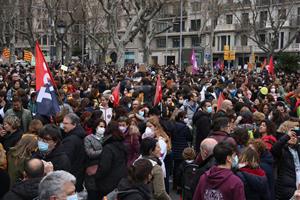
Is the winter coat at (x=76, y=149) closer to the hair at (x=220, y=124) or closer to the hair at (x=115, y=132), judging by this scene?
the hair at (x=115, y=132)

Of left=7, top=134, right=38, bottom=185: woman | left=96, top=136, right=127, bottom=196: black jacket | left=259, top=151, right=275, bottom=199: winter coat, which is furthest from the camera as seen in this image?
left=96, top=136, right=127, bottom=196: black jacket

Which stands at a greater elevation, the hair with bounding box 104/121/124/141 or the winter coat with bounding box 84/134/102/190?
the hair with bounding box 104/121/124/141

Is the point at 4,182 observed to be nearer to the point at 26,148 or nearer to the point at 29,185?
the point at 26,148

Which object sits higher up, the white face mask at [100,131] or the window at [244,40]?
the window at [244,40]

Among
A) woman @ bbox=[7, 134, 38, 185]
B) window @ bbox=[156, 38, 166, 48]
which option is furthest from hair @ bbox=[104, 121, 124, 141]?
window @ bbox=[156, 38, 166, 48]

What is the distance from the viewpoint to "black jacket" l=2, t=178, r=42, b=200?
4145mm

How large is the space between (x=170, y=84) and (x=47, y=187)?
11968 millimetres

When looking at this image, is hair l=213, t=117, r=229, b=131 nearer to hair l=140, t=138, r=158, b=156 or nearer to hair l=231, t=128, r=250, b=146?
hair l=231, t=128, r=250, b=146

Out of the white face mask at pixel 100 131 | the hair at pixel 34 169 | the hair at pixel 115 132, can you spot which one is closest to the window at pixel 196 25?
the white face mask at pixel 100 131

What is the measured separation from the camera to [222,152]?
4.79 metres

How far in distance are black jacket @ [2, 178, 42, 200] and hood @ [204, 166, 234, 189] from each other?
1613 millimetres

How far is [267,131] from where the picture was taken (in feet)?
24.0

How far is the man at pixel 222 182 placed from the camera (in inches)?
181

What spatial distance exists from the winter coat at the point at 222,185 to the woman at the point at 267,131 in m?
2.46
